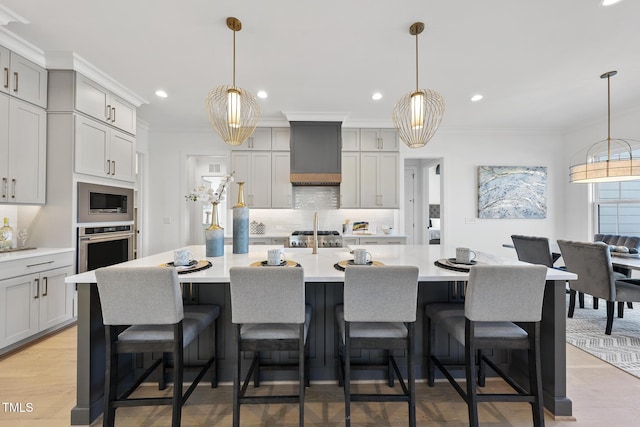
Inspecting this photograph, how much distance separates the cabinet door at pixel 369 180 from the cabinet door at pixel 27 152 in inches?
154

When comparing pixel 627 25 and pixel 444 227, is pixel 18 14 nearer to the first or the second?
pixel 627 25

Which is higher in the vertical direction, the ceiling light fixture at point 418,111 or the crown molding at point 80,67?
the crown molding at point 80,67

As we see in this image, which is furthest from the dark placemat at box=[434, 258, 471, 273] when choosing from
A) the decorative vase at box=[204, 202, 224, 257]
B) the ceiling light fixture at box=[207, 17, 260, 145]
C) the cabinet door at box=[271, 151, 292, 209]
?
the cabinet door at box=[271, 151, 292, 209]

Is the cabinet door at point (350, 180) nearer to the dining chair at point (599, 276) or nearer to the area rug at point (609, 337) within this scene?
the dining chair at point (599, 276)

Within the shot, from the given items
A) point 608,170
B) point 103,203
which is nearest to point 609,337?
point 608,170

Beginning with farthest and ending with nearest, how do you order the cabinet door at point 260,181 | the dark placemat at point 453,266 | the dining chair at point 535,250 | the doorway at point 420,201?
the doorway at point 420,201, the cabinet door at point 260,181, the dining chair at point 535,250, the dark placemat at point 453,266

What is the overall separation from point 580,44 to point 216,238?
11.7 feet

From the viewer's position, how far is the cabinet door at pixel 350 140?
4539mm

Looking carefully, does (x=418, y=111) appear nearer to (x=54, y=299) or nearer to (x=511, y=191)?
(x=54, y=299)

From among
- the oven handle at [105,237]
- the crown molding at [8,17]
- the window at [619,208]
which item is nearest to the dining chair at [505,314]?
the oven handle at [105,237]

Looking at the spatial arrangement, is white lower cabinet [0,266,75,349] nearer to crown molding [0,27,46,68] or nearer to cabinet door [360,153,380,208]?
crown molding [0,27,46,68]

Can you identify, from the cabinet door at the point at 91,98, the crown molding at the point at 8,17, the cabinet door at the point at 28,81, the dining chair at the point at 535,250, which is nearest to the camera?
the crown molding at the point at 8,17

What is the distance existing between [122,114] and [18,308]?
2.35 meters

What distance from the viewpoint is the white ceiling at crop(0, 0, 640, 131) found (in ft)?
6.71
